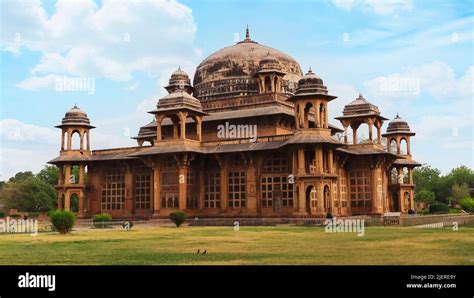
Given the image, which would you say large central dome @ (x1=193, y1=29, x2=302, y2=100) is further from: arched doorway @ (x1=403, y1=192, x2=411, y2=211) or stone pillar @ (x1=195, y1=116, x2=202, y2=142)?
arched doorway @ (x1=403, y1=192, x2=411, y2=211)

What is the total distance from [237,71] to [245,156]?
38.2 feet

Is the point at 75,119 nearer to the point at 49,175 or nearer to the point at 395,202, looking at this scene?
the point at 395,202

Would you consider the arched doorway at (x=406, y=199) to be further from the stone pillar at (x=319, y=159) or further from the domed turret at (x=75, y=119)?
the domed turret at (x=75, y=119)

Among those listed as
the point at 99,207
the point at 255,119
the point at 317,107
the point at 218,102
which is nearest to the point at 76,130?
the point at 99,207

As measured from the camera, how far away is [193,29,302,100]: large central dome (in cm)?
4803

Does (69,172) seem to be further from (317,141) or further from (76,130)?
(317,141)

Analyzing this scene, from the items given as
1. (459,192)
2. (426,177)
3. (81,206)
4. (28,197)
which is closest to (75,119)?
(81,206)

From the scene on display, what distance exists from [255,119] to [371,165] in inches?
363

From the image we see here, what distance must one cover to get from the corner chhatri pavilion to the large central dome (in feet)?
0.31

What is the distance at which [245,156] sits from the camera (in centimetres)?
3962

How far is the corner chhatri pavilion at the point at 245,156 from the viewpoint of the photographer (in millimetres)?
→ 37688

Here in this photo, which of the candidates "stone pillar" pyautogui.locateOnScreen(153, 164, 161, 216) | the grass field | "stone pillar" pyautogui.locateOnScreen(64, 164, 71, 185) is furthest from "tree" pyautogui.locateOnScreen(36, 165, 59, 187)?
the grass field

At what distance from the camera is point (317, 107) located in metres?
37.5
